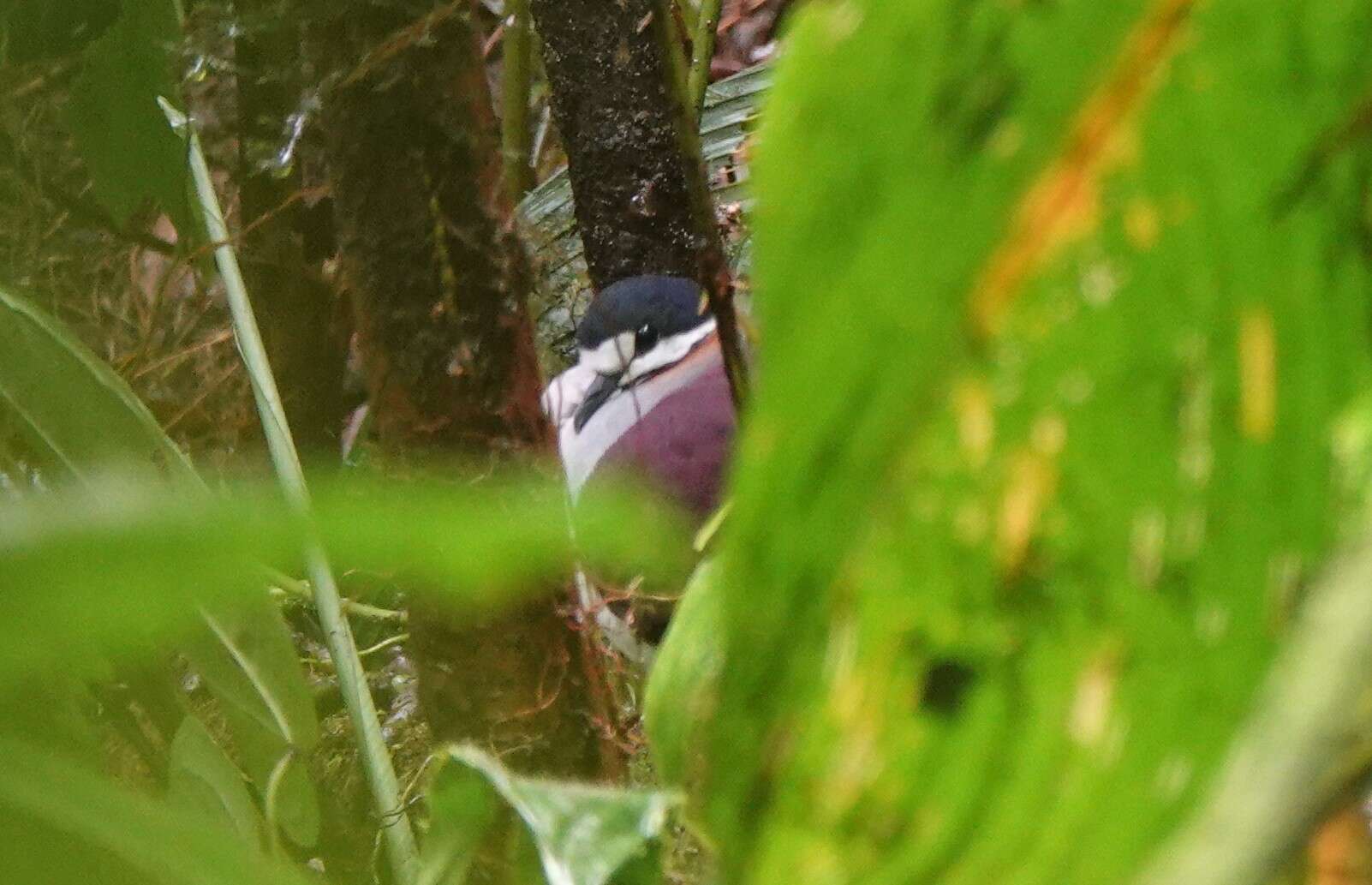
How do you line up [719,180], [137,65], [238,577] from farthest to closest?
[719,180] < [137,65] < [238,577]

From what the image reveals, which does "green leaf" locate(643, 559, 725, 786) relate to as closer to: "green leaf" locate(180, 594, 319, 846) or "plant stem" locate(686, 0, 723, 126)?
"green leaf" locate(180, 594, 319, 846)

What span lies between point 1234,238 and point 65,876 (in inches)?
6.7

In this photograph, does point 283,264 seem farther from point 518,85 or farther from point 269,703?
point 269,703

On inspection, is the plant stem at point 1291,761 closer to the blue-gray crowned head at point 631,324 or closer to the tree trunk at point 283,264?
the tree trunk at point 283,264

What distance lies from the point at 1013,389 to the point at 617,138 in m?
0.81

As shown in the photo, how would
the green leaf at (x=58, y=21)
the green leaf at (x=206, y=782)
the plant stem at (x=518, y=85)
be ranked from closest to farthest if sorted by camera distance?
the green leaf at (x=206, y=782), the green leaf at (x=58, y=21), the plant stem at (x=518, y=85)

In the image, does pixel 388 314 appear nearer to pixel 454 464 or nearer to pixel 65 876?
pixel 454 464

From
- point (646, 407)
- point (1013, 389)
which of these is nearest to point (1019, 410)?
point (1013, 389)

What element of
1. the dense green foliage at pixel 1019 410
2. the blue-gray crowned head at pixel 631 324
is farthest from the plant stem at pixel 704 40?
the dense green foliage at pixel 1019 410

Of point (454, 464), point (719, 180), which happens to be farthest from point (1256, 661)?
point (719, 180)

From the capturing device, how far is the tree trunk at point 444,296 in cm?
57

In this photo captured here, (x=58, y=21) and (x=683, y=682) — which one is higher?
(x=58, y=21)

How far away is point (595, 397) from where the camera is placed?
99 cm

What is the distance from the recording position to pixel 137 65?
0.54 m
